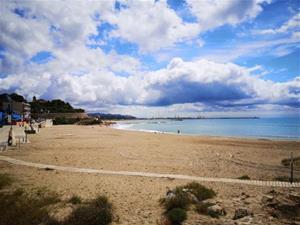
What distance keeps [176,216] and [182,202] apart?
86cm

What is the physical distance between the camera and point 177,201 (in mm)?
7445

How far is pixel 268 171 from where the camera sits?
1350 cm

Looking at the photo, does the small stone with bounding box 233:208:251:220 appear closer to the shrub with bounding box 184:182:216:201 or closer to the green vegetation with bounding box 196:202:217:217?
the green vegetation with bounding box 196:202:217:217

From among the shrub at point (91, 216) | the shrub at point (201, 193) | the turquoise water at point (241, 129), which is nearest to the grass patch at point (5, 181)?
the shrub at point (91, 216)

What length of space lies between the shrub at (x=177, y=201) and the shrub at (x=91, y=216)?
1.56m

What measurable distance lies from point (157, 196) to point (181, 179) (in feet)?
8.63

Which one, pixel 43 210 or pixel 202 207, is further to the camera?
pixel 202 207

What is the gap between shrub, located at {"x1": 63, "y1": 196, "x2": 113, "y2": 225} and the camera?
6438mm

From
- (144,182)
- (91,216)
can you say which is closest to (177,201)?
(91,216)

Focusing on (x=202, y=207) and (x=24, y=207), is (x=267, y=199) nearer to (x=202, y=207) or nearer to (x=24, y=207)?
(x=202, y=207)

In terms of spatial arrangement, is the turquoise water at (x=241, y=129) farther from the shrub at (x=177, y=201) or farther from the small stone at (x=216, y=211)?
the small stone at (x=216, y=211)

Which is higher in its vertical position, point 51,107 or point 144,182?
point 51,107

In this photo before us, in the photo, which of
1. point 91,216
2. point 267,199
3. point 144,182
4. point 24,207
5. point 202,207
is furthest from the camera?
point 144,182

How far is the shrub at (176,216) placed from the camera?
6586 millimetres
